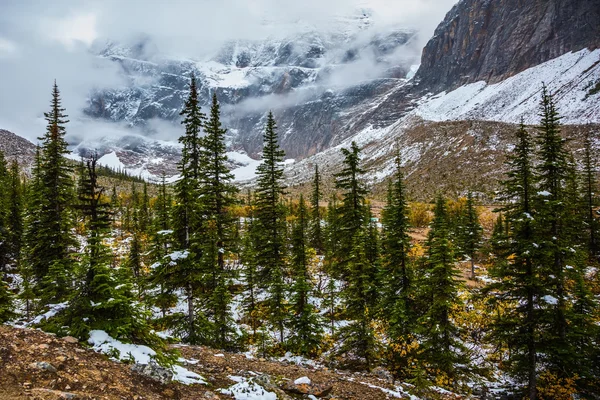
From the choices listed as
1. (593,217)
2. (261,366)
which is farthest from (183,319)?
(593,217)

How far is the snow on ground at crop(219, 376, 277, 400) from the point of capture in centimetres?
815

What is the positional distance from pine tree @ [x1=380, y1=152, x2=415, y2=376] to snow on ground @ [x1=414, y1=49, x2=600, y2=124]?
11785 centimetres

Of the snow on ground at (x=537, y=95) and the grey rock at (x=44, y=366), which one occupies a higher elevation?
the snow on ground at (x=537, y=95)

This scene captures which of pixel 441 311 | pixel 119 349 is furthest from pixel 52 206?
pixel 441 311

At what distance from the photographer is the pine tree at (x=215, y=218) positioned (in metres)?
17.9

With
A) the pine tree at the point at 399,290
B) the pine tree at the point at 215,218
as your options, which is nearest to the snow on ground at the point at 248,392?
the pine tree at the point at 215,218

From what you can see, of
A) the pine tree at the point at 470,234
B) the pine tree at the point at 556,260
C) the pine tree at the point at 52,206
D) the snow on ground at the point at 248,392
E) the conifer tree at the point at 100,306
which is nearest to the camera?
the conifer tree at the point at 100,306

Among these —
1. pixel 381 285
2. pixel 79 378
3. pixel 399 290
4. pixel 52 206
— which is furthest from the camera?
pixel 52 206

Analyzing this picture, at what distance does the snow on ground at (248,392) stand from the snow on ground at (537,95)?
131096 millimetres

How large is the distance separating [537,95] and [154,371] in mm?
170522

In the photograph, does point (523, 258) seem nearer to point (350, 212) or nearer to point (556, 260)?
point (556, 260)

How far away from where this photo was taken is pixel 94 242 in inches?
320

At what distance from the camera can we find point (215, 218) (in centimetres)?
2016

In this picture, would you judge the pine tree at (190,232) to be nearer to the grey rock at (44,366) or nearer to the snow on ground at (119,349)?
the snow on ground at (119,349)
